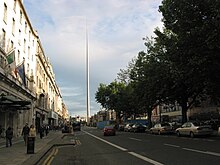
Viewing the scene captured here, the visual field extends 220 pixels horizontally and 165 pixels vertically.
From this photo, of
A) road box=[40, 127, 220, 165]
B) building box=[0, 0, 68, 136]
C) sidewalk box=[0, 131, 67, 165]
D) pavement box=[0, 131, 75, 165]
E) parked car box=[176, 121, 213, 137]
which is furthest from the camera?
building box=[0, 0, 68, 136]

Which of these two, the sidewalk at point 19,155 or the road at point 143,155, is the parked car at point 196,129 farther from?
the sidewalk at point 19,155

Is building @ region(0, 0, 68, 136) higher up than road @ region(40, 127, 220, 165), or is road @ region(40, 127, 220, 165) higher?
building @ region(0, 0, 68, 136)

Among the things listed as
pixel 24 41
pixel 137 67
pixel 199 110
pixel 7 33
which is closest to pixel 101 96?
pixel 199 110

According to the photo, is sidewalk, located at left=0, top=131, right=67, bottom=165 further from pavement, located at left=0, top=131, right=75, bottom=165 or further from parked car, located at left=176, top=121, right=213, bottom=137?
parked car, located at left=176, top=121, right=213, bottom=137

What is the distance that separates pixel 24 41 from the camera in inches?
1713

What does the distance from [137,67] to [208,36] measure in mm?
28277

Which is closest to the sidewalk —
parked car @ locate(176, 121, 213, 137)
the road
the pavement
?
the pavement

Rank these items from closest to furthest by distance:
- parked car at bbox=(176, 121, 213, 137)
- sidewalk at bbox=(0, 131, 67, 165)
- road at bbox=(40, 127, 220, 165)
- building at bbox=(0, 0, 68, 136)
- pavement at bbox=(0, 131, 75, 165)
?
road at bbox=(40, 127, 220, 165) < sidewalk at bbox=(0, 131, 67, 165) < pavement at bbox=(0, 131, 75, 165) < parked car at bbox=(176, 121, 213, 137) < building at bbox=(0, 0, 68, 136)

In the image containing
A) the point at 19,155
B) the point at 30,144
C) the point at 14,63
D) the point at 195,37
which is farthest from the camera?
the point at 14,63

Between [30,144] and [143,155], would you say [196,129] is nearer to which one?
[143,155]

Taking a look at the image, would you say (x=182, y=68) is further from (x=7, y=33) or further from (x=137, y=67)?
(x=137, y=67)

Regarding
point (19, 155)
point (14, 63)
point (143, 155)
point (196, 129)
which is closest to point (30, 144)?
point (19, 155)

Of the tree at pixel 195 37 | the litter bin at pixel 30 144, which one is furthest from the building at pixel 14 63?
the tree at pixel 195 37

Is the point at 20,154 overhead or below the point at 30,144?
below
